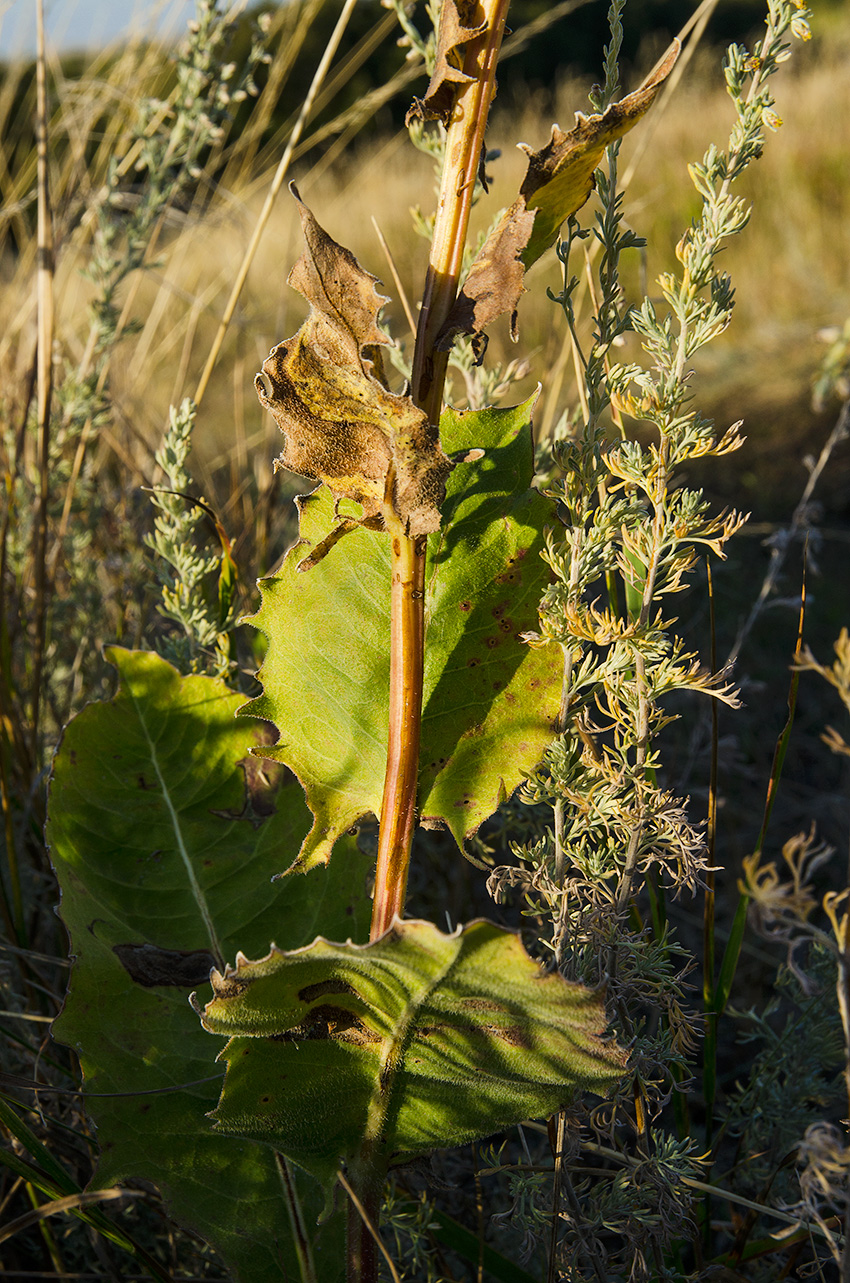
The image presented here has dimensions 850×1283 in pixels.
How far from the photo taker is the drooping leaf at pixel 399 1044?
44 centimetres

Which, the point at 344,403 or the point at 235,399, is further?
the point at 235,399

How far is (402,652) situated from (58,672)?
104 cm

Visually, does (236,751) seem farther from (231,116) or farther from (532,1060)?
(231,116)

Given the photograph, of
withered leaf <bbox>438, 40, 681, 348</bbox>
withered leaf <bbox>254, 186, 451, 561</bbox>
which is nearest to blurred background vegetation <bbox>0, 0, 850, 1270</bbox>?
withered leaf <bbox>438, 40, 681, 348</bbox>

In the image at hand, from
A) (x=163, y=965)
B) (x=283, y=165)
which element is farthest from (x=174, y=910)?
(x=283, y=165)

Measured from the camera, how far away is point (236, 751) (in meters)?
0.66

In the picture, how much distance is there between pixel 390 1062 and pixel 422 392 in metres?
0.37

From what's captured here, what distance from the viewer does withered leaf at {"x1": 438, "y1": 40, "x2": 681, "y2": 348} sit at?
41cm

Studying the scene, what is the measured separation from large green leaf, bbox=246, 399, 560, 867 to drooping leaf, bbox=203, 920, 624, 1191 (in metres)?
0.11

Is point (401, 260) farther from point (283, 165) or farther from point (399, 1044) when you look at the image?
point (399, 1044)

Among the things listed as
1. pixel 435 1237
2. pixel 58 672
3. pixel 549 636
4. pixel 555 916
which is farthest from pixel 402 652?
pixel 58 672

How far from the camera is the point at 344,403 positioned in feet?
1.45

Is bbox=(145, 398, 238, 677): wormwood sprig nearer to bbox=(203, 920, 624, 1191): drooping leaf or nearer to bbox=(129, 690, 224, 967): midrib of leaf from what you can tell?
bbox=(129, 690, 224, 967): midrib of leaf

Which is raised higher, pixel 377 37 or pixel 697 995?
pixel 377 37
